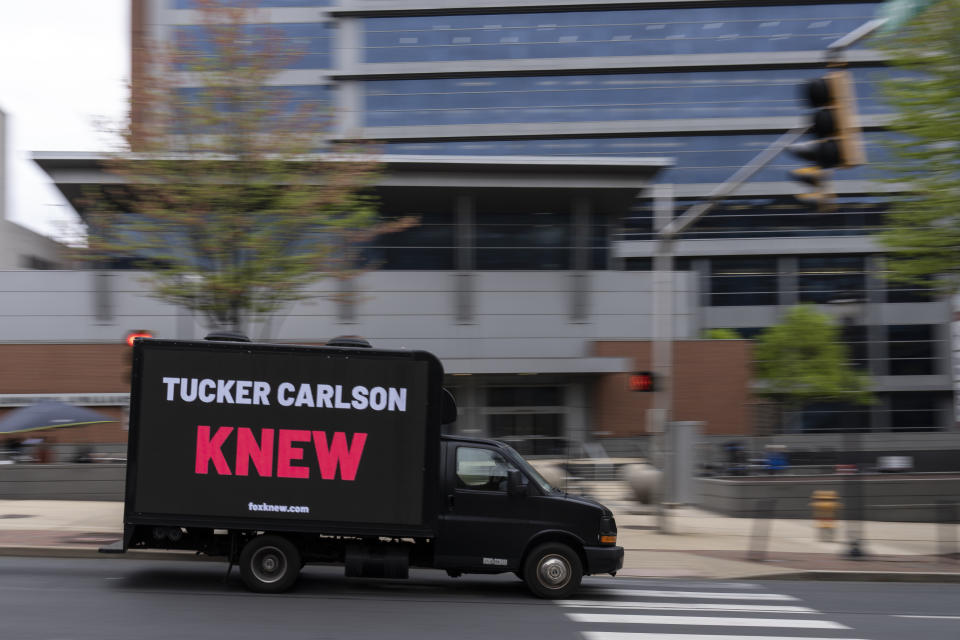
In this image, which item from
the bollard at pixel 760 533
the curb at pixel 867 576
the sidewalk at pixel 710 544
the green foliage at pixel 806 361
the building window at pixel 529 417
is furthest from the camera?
the green foliage at pixel 806 361

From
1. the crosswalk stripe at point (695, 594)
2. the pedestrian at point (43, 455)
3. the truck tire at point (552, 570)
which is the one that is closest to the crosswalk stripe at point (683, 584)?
the crosswalk stripe at point (695, 594)

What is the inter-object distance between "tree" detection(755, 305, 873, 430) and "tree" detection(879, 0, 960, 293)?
93.9 ft

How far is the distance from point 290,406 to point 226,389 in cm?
79

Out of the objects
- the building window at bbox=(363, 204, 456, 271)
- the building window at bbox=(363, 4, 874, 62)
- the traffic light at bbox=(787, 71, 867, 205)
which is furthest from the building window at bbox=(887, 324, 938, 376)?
the traffic light at bbox=(787, 71, 867, 205)

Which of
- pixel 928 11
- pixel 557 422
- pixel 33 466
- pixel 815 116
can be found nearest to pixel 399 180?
pixel 557 422

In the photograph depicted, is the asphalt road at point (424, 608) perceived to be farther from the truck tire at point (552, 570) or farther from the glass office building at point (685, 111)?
the glass office building at point (685, 111)

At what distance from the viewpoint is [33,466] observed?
21016 mm

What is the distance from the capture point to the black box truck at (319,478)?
10445 millimetres

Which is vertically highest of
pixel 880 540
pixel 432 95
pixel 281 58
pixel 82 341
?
pixel 432 95

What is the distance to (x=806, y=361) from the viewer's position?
1825 inches

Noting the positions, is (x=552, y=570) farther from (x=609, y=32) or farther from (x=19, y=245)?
(x=19, y=245)

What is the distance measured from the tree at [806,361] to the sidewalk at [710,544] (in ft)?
84.3

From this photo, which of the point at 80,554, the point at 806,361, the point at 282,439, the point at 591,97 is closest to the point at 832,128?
the point at 282,439

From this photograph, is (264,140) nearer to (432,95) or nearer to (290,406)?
(290,406)
